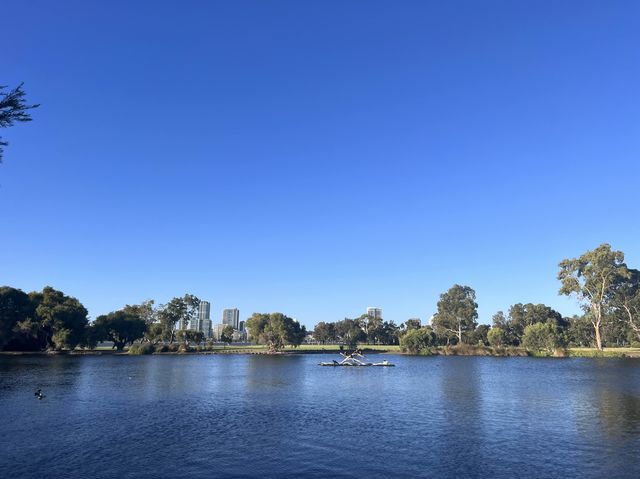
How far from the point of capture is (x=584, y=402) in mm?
51281

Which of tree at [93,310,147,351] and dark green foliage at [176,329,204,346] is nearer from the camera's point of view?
tree at [93,310,147,351]

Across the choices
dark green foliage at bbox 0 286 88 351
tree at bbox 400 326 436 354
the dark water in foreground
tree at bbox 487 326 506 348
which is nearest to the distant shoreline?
tree at bbox 400 326 436 354

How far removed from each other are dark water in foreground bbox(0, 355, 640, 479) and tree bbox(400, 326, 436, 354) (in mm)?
94200

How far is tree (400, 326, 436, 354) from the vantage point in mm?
162000

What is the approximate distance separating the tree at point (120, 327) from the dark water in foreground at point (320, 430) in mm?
98556

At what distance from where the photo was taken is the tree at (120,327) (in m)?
163

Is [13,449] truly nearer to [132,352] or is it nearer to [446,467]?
[446,467]

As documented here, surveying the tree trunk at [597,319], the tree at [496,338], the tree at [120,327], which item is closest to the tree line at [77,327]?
the tree at [120,327]

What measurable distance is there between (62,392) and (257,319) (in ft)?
399

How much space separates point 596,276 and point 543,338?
26532mm

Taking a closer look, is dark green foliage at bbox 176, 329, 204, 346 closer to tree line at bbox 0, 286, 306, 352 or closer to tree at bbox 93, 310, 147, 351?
tree line at bbox 0, 286, 306, 352

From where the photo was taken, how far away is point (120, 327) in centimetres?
16600

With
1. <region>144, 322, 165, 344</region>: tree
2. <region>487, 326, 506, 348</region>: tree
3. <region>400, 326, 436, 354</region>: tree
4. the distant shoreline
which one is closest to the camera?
the distant shoreline

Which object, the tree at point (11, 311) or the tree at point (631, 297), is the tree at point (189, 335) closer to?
the tree at point (11, 311)
